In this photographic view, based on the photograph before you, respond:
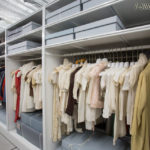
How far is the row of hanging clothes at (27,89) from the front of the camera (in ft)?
5.13

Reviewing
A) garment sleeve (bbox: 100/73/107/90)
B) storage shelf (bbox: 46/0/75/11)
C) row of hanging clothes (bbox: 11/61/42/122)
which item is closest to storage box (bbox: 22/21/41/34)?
storage shelf (bbox: 46/0/75/11)

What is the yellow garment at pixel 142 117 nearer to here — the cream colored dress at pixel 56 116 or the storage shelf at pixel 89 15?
the storage shelf at pixel 89 15

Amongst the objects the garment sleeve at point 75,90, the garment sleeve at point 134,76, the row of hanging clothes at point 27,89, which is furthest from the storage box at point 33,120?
the garment sleeve at point 134,76

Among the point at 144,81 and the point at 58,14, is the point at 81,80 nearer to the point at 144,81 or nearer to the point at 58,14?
the point at 144,81

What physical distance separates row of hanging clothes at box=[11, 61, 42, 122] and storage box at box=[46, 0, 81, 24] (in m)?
0.72

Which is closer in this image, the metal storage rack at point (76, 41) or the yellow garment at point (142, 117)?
the yellow garment at point (142, 117)

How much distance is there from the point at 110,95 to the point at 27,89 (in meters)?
1.40

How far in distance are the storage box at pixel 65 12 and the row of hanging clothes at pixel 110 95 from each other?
600mm

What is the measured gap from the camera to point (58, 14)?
1.28m

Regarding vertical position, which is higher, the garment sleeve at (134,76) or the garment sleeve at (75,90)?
the garment sleeve at (134,76)

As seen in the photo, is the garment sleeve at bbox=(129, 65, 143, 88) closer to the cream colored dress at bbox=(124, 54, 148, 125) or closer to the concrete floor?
the cream colored dress at bbox=(124, 54, 148, 125)

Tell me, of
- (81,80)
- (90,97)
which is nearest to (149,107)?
(90,97)

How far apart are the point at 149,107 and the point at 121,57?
0.69 m

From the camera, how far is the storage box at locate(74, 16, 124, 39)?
3.04ft
